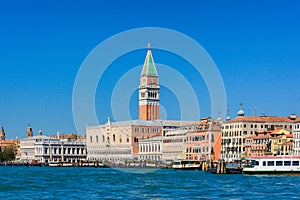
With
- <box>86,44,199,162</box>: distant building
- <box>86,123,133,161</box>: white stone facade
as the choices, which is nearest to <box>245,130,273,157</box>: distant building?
<box>86,44,199,162</box>: distant building

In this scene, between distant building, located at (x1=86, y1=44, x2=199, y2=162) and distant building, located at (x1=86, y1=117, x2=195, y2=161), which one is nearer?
distant building, located at (x1=86, y1=44, x2=199, y2=162)

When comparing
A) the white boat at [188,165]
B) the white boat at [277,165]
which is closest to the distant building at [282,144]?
the white boat at [188,165]

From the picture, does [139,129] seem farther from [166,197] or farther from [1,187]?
[166,197]

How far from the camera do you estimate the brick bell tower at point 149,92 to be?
114500 millimetres

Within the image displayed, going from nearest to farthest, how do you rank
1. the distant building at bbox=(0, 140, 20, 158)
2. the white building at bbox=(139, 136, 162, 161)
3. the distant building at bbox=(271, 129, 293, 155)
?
the distant building at bbox=(271, 129, 293, 155) < the white building at bbox=(139, 136, 162, 161) < the distant building at bbox=(0, 140, 20, 158)

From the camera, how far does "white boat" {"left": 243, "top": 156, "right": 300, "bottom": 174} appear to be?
49125mm

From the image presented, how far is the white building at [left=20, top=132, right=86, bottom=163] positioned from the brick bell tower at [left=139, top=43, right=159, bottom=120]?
13663mm

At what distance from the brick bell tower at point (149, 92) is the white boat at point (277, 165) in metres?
64.5

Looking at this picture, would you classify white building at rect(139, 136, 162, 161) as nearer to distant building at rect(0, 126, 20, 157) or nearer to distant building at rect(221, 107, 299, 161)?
distant building at rect(221, 107, 299, 161)

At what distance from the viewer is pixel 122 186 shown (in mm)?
38969

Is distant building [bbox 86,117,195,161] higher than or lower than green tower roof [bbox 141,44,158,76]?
lower

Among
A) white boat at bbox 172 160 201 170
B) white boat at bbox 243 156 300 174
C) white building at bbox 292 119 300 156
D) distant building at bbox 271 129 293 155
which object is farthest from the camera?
distant building at bbox 271 129 293 155

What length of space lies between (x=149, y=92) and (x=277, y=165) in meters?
66.5

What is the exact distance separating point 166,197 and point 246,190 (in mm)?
5383
